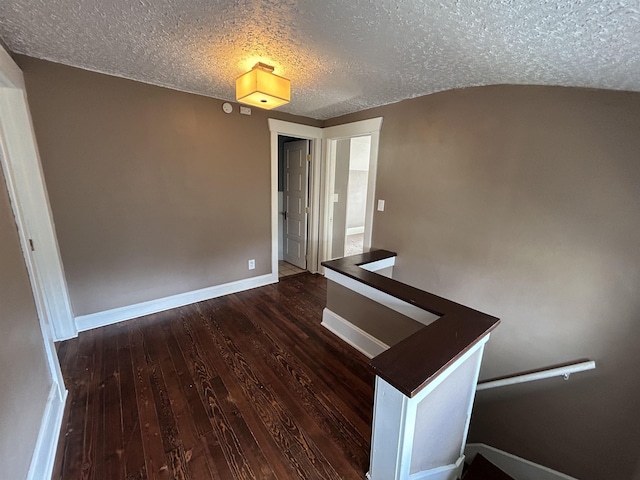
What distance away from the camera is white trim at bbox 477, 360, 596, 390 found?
177 centimetres

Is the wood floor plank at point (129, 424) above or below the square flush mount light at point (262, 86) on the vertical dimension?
below

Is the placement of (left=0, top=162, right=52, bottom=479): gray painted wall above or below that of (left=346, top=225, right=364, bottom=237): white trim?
above

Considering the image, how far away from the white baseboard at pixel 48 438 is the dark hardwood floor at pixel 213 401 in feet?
0.16


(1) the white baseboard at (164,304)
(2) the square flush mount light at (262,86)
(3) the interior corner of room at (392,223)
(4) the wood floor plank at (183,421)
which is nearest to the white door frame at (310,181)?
(3) the interior corner of room at (392,223)

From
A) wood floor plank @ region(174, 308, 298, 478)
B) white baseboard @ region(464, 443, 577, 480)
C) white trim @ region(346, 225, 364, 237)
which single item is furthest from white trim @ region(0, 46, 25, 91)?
white trim @ region(346, 225, 364, 237)

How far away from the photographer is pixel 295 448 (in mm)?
1456

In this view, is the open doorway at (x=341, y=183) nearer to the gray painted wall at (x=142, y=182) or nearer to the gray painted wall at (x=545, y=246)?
the gray painted wall at (x=545, y=246)

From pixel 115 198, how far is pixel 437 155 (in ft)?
10.1

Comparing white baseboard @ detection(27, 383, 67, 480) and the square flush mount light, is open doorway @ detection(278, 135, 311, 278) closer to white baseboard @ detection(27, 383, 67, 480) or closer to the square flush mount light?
the square flush mount light

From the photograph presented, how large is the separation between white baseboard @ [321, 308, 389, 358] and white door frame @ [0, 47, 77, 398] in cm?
199

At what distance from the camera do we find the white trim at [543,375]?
69.7 inches

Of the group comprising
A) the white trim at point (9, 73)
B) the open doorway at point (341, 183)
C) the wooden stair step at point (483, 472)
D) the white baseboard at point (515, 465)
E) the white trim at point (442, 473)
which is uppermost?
the white trim at point (9, 73)

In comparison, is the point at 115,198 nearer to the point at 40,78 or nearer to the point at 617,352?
the point at 40,78

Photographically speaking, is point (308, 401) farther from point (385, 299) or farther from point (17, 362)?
point (17, 362)
